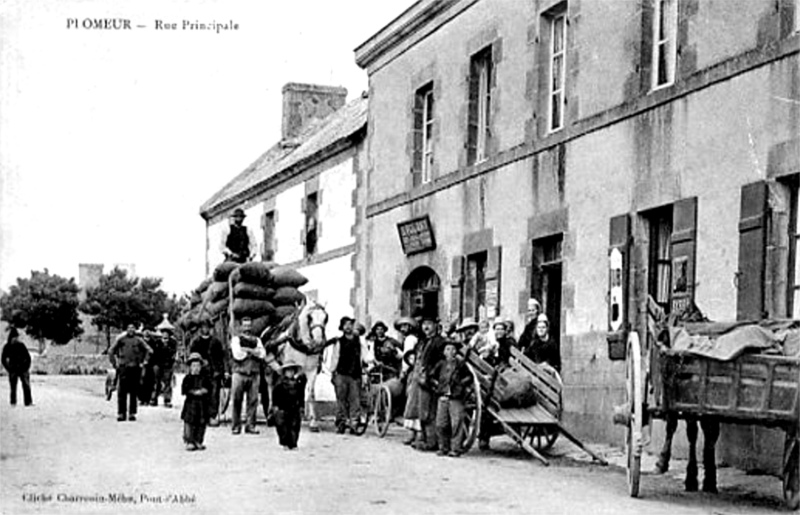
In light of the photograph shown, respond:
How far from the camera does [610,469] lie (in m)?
11.6

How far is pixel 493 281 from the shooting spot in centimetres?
1664

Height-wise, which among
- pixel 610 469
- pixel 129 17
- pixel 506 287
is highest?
pixel 129 17

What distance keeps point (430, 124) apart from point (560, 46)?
4.62 meters

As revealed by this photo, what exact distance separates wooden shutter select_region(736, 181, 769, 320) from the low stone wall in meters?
36.1

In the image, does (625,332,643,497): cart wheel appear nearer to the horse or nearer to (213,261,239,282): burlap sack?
the horse

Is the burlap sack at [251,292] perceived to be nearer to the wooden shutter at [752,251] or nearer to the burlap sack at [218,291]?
the burlap sack at [218,291]

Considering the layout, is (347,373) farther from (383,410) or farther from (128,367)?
(128,367)

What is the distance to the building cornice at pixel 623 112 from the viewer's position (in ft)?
36.1

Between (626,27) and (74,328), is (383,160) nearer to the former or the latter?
(626,27)

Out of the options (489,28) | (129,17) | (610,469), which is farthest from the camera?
(489,28)

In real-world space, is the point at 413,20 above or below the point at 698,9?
above

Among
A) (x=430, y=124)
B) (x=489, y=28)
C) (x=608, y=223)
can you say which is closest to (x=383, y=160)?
(x=430, y=124)

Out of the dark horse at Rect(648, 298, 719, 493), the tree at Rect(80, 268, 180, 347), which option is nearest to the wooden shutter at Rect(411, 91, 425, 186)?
the dark horse at Rect(648, 298, 719, 493)

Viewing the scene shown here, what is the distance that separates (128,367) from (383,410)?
3.69 m
